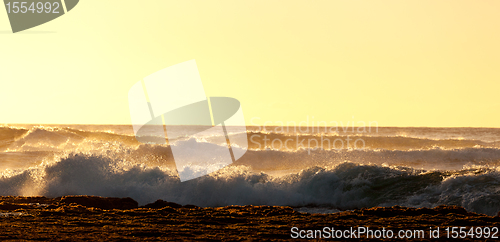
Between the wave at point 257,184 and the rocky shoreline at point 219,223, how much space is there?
12.3ft

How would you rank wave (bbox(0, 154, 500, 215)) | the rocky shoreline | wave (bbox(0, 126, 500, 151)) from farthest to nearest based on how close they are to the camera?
wave (bbox(0, 126, 500, 151)) → wave (bbox(0, 154, 500, 215)) → the rocky shoreline

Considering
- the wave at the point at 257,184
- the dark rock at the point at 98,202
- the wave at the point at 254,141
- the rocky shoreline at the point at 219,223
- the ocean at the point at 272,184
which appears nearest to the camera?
the rocky shoreline at the point at 219,223

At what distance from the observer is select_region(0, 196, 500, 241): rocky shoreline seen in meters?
4.94

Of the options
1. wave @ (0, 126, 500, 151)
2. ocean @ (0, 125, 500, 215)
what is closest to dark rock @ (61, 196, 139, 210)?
ocean @ (0, 125, 500, 215)

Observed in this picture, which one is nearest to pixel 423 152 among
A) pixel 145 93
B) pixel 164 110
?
pixel 164 110

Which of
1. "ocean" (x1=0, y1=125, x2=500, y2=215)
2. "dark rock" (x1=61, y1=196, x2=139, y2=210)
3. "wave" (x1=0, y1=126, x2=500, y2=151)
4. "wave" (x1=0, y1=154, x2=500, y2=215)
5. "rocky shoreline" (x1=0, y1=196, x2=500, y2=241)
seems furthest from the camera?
"wave" (x1=0, y1=126, x2=500, y2=151)

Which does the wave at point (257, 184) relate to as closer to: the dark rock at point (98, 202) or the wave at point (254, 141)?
the dark rock at point (98, 202)

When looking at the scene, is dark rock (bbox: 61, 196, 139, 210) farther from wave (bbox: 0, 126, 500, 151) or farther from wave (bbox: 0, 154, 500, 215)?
wave (bbox: 0, 126, 500, 151)

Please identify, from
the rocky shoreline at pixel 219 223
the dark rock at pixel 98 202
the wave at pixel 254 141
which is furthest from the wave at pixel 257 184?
the wave at pixel 254 141

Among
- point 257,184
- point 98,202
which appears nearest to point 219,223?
point 98,202

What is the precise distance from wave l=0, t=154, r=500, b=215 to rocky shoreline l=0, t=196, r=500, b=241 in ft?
12.3

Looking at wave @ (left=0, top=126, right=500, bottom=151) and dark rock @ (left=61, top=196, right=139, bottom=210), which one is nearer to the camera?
dark rock @ (left=61, top=196, right=139, bottom=210)

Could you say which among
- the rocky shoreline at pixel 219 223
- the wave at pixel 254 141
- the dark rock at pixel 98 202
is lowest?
the wave at pixel 254 141

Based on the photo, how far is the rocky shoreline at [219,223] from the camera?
4941mm
